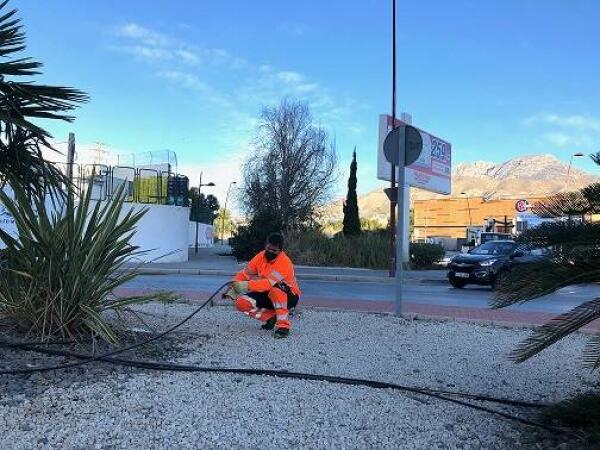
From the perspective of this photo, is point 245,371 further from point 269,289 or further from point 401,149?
point 401,149

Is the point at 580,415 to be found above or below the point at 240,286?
below

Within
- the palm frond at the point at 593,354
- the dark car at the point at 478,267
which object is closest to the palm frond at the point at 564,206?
the palm frond at the point at 593,354

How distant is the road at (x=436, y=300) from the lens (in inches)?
399

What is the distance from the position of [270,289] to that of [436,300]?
7.86 meters

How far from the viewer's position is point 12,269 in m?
5.55

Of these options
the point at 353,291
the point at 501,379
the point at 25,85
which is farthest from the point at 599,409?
the point at 353,291

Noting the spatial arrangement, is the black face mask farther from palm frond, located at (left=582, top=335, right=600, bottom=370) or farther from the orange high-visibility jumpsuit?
palm frond, located at (left=582, top=335, right=600, bottom=370)

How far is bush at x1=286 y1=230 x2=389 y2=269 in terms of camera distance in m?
25.8

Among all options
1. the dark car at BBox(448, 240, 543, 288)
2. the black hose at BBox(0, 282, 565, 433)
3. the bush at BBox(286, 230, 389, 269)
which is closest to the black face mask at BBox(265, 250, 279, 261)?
the black hose at BBox(0, 282, 565, 433)

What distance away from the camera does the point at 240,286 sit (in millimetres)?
6855

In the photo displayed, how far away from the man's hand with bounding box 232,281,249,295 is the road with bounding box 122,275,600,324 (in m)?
2.64

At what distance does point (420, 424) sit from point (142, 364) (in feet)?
7.41

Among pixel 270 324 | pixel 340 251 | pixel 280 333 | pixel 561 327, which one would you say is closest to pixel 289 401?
pixel 561 327

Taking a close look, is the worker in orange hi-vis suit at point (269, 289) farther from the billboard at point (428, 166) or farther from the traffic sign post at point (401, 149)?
the billboard at point (428, 166)
